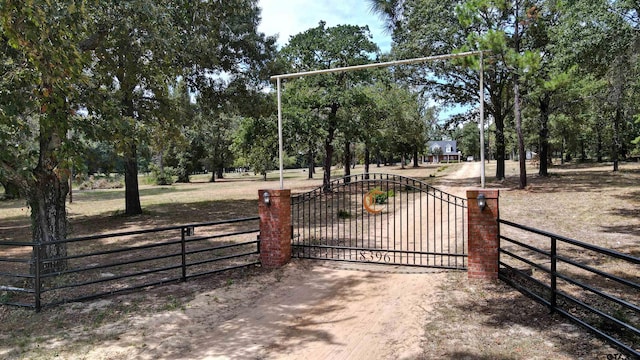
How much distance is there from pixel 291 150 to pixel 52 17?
640 inches

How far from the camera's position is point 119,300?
6.33 meters

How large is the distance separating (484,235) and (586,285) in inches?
81.0

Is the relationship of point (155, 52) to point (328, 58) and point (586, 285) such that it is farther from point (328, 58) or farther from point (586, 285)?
point (328, 58)

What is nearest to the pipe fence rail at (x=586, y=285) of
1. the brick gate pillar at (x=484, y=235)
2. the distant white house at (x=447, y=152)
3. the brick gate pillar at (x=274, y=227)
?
the brick gate pillar at (x=484, y=235)

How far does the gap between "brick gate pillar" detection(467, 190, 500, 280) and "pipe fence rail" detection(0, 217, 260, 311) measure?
3.86 m

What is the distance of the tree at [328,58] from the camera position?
2041 centimetres

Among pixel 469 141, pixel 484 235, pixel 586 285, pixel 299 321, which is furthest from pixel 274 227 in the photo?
pixel 469 141

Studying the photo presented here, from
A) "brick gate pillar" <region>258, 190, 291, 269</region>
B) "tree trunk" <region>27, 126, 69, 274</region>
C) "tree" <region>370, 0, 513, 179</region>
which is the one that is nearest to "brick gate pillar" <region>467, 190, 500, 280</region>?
"brick gate pillar" <region>258, 190, 291, 269</region>

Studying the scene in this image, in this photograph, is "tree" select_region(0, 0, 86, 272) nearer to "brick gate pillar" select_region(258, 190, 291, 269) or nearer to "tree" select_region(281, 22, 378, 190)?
"brick gate pillar" select_region(258, 190, 291, 269)

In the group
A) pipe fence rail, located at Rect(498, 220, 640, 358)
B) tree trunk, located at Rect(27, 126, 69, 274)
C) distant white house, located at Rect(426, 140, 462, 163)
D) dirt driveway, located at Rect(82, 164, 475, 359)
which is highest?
distant white house, located at Rect(426, 140, 462, 163)

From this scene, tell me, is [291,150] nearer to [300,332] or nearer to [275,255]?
[275,255]

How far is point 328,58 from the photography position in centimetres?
2072

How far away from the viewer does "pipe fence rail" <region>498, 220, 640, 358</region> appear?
4.09 m

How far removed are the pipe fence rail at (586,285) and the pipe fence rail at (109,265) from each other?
4666 millimetres
